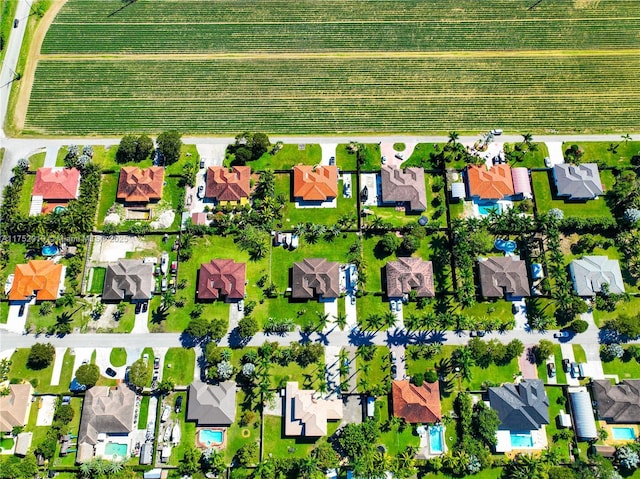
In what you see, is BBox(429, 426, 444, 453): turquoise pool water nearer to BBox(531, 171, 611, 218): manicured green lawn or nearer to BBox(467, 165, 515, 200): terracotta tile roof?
BBox(467, 165, 515, 200): terracotta tile roof

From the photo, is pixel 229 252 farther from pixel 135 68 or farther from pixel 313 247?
pixel 135 68

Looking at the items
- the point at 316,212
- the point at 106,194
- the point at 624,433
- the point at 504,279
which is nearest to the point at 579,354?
the point at 624,433

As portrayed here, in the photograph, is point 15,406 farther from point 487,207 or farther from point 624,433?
point 624,433

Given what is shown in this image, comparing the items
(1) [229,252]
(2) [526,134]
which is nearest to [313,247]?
(1) [229,252]

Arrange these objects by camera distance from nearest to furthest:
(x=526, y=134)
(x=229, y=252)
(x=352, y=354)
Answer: (x=352, y=354)
(x=229, y=252)
(x=526, y=134)

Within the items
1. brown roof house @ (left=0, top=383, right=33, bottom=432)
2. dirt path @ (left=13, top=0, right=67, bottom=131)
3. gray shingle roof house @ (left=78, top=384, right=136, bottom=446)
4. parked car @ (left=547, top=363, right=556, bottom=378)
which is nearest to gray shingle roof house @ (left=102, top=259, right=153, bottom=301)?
gray shingle roof house @ (left=78, top=384, right=136, bottom=446)

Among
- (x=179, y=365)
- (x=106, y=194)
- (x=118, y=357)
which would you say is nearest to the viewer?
(x=179, y=365)
